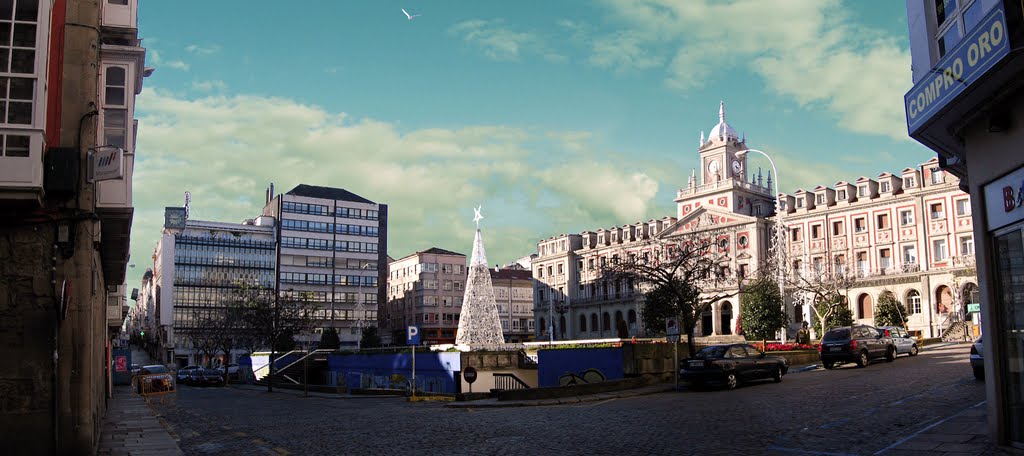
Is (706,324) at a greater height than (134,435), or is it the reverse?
(706,324)

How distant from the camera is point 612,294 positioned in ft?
331

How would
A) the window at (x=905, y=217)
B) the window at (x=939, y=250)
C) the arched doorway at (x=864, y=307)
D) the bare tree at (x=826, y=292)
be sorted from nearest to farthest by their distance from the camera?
the bare tree at (x=826, y=292) < the window at (x=939, y=250) < the window at (x=905, y=217) < the arched doorway at (x=864, y=307)

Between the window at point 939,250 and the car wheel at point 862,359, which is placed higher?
the window at point 939,250

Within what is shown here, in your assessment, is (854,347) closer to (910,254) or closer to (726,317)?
(910,254)

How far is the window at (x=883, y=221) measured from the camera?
234 ft

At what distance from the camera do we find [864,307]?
71.4m

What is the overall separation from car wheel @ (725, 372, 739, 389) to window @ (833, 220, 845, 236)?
55.6 meters

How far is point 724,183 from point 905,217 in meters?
21.0

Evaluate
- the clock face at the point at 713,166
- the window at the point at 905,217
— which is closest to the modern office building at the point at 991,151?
the window at the point at 905,217

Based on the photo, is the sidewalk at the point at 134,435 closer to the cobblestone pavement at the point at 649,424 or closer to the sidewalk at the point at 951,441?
the cobblestone pavement at the point at 649,424

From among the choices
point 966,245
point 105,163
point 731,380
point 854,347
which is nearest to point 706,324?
point 966,245

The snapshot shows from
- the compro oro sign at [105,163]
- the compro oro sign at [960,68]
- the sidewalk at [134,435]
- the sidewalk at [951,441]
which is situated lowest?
the sidewalk at [134,435]

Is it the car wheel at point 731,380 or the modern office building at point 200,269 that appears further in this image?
the modern office building at point 200,269

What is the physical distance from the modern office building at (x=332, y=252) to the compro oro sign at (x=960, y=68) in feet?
334
